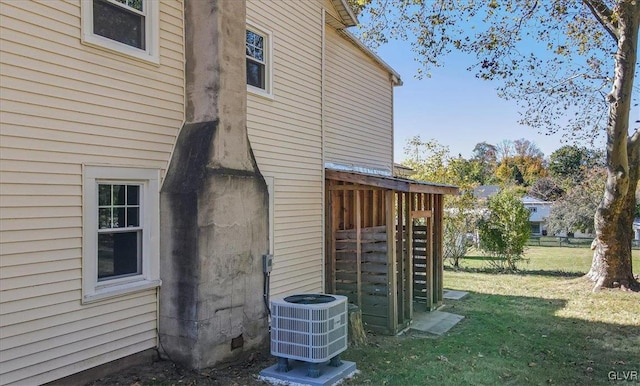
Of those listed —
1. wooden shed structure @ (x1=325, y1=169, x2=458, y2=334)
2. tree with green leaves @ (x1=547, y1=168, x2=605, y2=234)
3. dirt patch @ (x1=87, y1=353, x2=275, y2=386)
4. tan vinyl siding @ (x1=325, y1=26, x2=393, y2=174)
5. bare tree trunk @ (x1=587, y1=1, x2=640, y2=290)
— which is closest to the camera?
dirt patch @ (x1=87, y1=353, x2=275, y2=386)

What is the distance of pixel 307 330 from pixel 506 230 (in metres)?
13.1

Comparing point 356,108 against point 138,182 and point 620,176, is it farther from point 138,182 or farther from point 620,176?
point 620,176

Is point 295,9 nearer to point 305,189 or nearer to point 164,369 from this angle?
point 305,189

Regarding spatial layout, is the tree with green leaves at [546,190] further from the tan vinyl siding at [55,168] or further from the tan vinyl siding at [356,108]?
the tan vinyl siding at [55,168]

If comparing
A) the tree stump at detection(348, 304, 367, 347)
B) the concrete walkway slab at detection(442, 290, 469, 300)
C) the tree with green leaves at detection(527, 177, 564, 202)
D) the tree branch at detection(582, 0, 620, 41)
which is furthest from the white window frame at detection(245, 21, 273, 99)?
the tree with green leaves at detection(527, 177, 564, 202)

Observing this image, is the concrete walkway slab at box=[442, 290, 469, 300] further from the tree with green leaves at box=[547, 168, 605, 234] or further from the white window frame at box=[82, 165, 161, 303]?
the tree with green leaves at box=[547, 168, 605, 234]

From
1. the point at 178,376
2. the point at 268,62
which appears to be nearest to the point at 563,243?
the point at 268,62

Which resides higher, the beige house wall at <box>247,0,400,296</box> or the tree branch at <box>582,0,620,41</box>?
the tree branch at <box>582,0,620,41</box>

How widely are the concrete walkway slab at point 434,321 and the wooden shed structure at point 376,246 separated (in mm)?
262

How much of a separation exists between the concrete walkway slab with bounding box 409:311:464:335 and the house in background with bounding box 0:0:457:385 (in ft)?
7.02

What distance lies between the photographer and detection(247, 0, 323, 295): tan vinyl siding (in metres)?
7.39

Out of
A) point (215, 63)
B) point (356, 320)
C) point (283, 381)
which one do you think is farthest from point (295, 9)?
point (283, 381)

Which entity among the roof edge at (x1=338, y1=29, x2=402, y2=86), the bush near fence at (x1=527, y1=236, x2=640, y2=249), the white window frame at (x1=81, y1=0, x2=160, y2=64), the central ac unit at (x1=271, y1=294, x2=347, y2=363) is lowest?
the bush near fence at (x1=527, y1=236, x2=640, y2=249)

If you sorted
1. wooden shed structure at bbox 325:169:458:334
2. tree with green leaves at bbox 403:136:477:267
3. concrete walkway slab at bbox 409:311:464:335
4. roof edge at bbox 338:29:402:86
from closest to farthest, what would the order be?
wooden shed structure at bbox 325:169:458:334 < concrete walkway slab at bbox 409:311:464:335 < roof edge at bbox 338:29:402:86 < tree with green leaves at bbox 403:136:477:267
